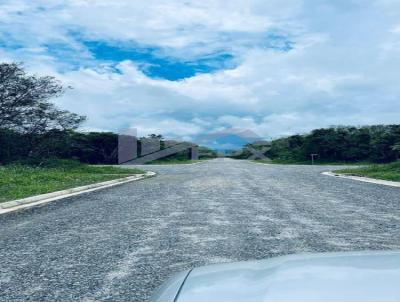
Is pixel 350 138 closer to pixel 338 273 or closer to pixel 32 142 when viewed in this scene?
pixel 32 142

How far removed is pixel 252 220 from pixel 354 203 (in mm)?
3980

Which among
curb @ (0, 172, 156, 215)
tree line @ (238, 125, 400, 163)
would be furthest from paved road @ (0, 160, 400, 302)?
tree line @ (238, 125, 400, 163)

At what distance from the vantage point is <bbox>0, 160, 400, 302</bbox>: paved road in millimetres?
4543

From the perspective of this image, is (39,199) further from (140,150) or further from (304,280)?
(140,150)

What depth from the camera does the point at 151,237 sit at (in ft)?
22.0

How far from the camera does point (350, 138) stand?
48.4 meters

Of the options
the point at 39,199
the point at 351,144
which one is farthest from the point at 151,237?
the point at 351,144

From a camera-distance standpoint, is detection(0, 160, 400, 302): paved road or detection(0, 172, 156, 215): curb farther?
detection(0, 172, 156, 215): curb

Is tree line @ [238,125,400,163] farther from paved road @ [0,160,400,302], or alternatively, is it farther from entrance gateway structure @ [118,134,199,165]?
paved road @ [0,160,400,302]

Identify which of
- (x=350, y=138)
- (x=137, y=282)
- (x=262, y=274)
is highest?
(x=350, y=138)

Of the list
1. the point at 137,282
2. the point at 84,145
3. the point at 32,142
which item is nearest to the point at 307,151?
the point at 84,145

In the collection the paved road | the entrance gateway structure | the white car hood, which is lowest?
the paved road

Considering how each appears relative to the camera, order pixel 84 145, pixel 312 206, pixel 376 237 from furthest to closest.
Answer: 1. pixel 84 145
2. pixel 312 206
3. pixel 376 237

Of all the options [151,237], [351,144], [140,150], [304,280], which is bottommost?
[151,237]
